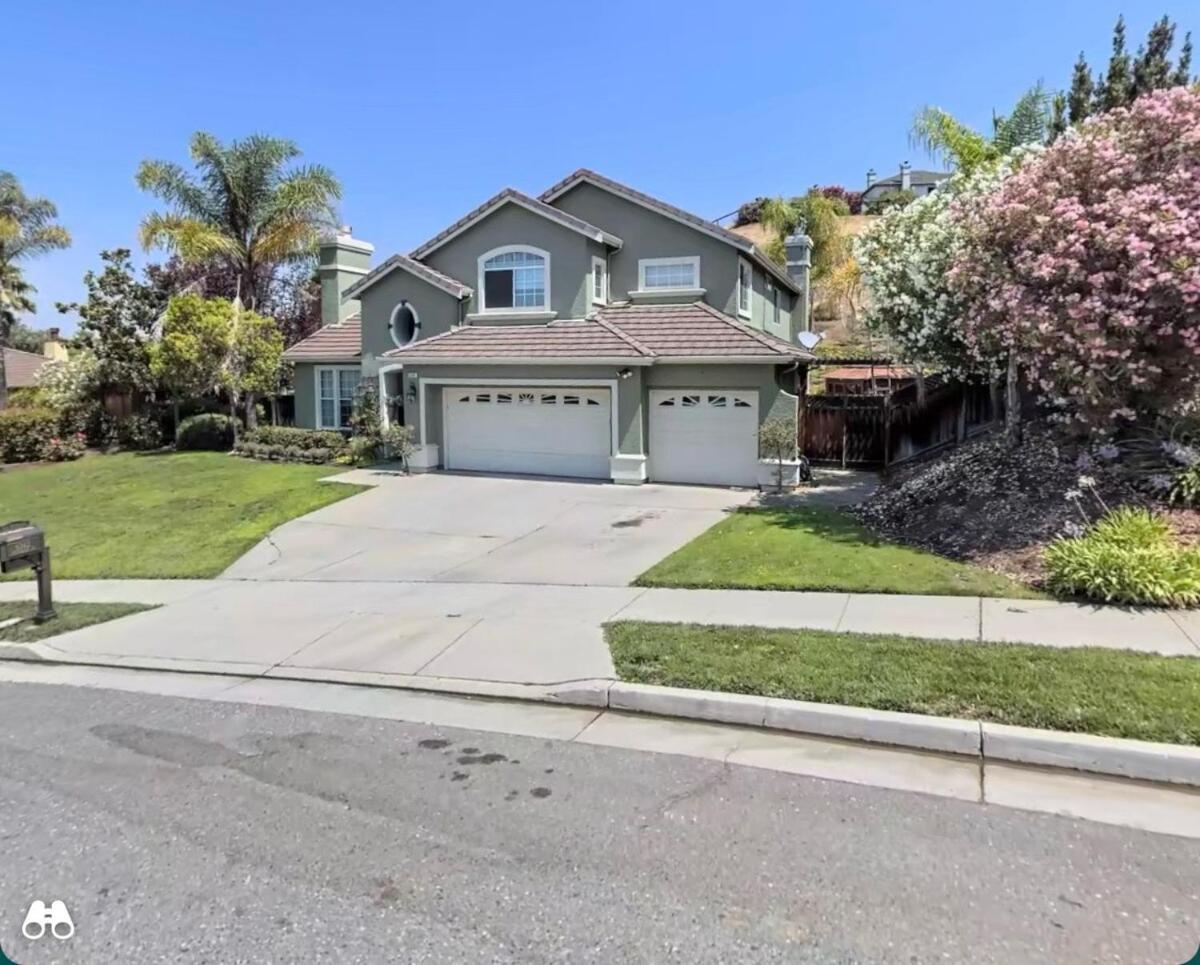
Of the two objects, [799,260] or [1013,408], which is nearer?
[1013,408]

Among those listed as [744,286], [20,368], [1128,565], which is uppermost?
[20,368]

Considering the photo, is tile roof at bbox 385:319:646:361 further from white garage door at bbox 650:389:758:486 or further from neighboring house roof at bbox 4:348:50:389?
neighboring house roof at bbox 4:348:50:389

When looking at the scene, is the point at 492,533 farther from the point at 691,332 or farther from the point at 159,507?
the point at 159,507

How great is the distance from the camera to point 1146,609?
7.55 meters

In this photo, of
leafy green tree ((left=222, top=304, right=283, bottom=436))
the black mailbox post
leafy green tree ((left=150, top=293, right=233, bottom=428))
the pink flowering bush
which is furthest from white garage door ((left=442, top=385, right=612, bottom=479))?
the black mailbox post

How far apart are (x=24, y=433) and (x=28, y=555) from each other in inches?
844

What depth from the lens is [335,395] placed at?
25.0 metres

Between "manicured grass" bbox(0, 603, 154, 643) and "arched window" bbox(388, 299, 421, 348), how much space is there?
12.8 meters

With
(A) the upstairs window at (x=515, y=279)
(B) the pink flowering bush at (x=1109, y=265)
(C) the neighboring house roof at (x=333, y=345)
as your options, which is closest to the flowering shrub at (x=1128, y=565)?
(B) the pink flowering bush at (x=1109, y=265)

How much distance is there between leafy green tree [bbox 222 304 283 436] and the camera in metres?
24.6

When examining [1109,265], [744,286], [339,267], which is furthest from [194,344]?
[1109,265]

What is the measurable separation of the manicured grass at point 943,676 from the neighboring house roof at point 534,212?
1438cm

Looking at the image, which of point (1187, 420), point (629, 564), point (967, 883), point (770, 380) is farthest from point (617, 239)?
point (967, 883)

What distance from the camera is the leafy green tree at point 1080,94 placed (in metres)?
22.8
